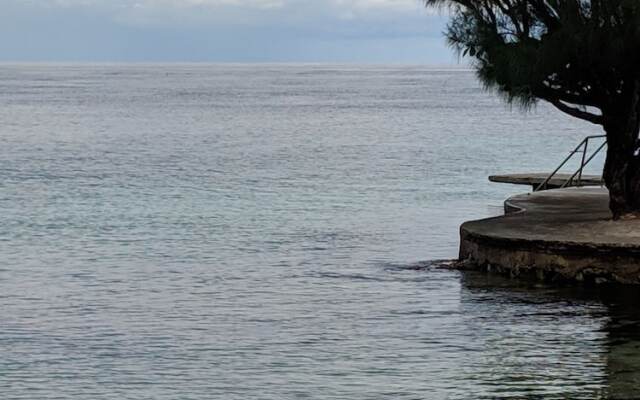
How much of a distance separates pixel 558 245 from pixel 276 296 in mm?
4188

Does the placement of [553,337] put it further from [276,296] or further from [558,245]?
[276,296]

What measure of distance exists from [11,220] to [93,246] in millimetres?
5865

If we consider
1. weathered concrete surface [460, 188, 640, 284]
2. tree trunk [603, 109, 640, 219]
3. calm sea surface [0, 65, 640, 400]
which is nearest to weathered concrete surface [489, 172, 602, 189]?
calm sea surface [0, 65, 640, 400]

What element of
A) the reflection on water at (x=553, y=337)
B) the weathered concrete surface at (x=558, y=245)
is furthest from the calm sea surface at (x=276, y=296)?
the weathered concrete surface at (x=558, y=245)

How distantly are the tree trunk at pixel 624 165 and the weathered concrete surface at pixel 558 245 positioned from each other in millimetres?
322

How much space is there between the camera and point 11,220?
33.9m

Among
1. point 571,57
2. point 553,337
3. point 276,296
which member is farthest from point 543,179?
point 553,337

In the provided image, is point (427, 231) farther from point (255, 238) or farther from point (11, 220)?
point (11, 220)

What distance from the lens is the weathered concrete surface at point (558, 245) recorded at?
69.8 ft

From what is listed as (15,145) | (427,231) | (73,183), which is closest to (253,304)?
(427,231)

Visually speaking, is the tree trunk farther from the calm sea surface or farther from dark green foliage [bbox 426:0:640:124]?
the calm sea surface

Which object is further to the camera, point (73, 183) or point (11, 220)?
point (73, 183)

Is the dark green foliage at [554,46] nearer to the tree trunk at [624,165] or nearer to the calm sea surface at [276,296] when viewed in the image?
the tree trunk at [624,165]

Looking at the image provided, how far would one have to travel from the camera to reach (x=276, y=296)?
2241 centimetres
